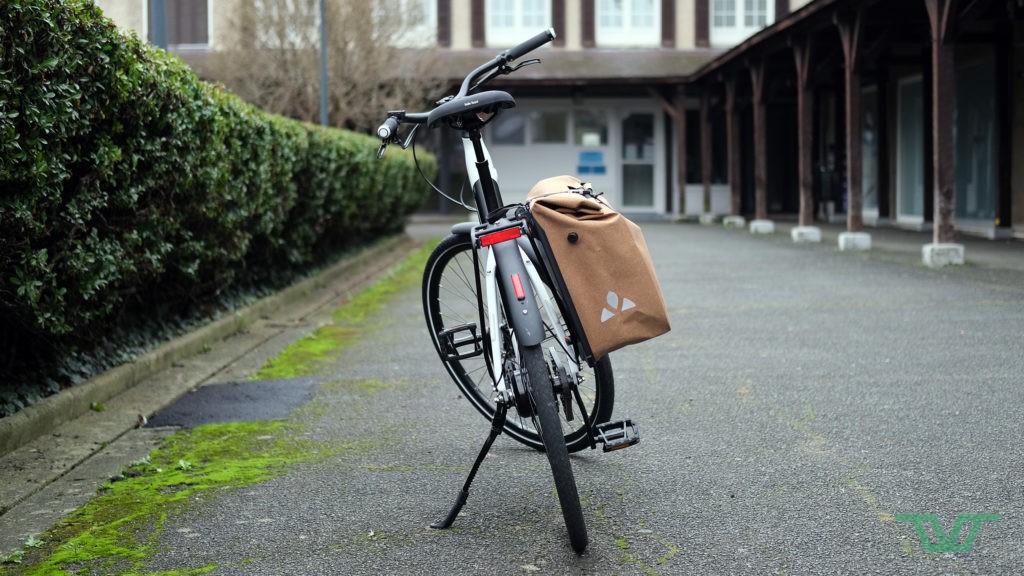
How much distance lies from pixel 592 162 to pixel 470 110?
26.7m

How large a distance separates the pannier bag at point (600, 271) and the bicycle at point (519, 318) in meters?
0.07

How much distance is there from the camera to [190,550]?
11.7ft

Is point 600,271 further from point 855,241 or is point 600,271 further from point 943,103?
point 855,241

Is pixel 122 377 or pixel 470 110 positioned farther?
pixel 122 377

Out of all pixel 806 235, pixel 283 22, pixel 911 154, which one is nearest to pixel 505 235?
pixel 806 235

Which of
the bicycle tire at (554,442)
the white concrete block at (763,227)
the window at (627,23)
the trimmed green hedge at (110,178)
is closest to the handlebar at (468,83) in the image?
the bicycle tire at (554,442)

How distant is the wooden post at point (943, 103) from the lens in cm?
1207

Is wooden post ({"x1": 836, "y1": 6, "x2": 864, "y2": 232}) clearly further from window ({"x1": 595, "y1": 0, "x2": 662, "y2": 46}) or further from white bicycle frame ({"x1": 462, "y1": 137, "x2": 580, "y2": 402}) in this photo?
window ({"x1": 595, "y1": 0, "x2": 662, "y2": 46})

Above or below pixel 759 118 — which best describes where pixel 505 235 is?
below

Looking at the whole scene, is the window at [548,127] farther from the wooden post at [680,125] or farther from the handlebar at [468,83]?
the handlebar at [468,83]

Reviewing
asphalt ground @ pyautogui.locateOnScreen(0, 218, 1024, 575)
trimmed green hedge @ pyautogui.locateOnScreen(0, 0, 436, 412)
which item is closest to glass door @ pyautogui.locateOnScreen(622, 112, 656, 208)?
trimmed green hedge @ pyautogui.locateOnScreen(0, 0, 436, 412)

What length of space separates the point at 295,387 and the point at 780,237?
14.2 metres

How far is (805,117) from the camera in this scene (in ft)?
57.2

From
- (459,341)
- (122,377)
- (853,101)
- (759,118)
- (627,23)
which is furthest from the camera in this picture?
(627,23)
